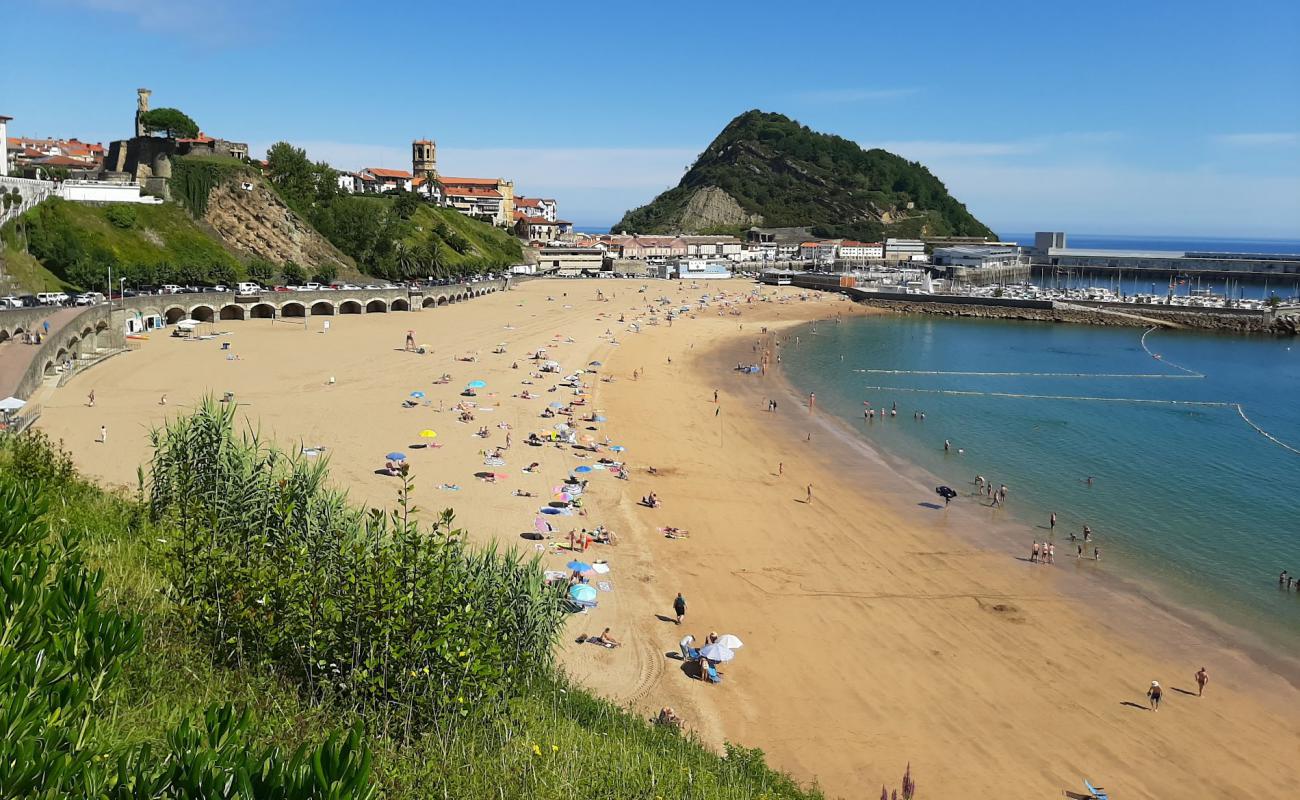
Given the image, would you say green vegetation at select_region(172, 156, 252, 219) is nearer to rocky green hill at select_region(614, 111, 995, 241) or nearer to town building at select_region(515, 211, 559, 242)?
town building at select_region(515, 211, 559, 242)

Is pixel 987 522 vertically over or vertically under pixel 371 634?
under

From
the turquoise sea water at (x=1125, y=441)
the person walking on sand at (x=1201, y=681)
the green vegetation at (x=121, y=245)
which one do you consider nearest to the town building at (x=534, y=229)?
the green vegetation at (x=121, y=245)

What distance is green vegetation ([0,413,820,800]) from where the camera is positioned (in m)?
4.74

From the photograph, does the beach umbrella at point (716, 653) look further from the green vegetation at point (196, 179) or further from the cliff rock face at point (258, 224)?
the green vegetation at point (196, 179)

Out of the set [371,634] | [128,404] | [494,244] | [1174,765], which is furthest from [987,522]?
[494,244]

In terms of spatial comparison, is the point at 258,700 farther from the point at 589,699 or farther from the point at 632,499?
the point at 632,499

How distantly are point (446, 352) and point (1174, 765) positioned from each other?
1467 inches

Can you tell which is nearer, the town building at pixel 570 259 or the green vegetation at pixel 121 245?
the green vegetation at pixel 121 245

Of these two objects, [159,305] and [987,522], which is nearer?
[987,522]

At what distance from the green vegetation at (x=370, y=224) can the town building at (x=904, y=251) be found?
70.4 m

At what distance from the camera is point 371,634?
8500mm

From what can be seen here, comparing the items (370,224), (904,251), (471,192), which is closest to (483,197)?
(471,192)

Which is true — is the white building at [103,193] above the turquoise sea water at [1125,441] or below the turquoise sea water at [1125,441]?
above

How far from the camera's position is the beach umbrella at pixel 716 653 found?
1505 centimetres
